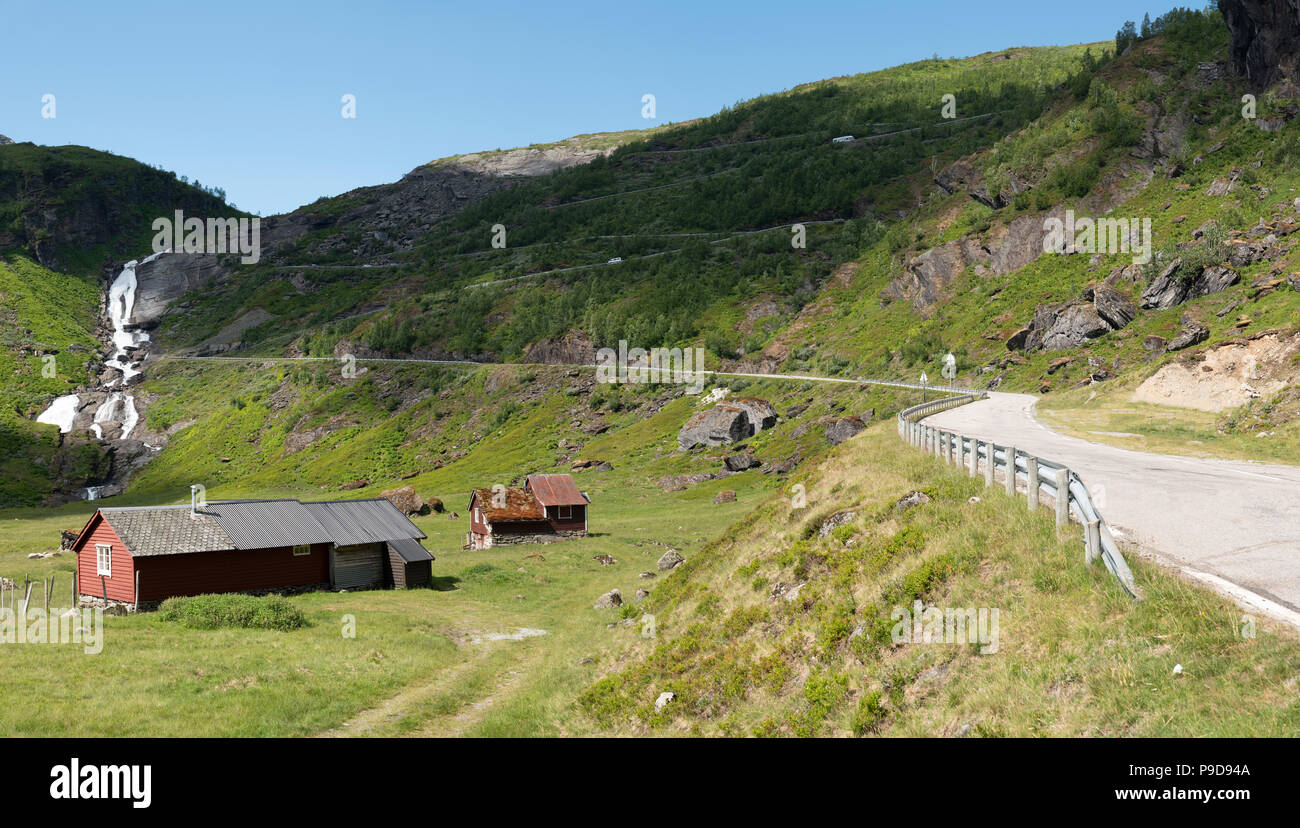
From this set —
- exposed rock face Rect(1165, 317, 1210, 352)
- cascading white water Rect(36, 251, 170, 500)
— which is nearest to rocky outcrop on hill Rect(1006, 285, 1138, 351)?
exposed rock face Rect(1165, 317, 1210, 352)

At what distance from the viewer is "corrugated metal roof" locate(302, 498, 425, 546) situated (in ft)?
161

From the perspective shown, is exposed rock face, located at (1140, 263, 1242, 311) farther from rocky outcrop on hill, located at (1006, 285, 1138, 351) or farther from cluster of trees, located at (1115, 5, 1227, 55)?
cluster of trees, located at (1115, 5, 1227, 55)

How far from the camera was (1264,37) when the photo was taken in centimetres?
9031

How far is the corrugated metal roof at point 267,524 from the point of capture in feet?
147

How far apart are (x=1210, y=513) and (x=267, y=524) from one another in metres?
45.3

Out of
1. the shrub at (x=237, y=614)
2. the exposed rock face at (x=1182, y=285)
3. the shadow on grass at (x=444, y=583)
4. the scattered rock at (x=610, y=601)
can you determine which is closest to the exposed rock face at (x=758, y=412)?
the exposed rock face at (x=1182, y=285)

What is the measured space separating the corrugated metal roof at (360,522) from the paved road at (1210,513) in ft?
122

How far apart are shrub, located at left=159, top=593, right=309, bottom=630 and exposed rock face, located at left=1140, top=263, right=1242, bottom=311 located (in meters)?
67.9

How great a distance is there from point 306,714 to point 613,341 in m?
106

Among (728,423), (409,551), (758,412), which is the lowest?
(409,551)

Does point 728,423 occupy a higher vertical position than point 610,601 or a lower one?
higher

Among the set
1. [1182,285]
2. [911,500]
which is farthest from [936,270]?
[911,500]

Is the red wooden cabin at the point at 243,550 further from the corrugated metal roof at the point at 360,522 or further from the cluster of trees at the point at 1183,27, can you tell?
the cluster of trees at the point at 1183,27

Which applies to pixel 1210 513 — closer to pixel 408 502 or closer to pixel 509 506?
pixel 509 506
